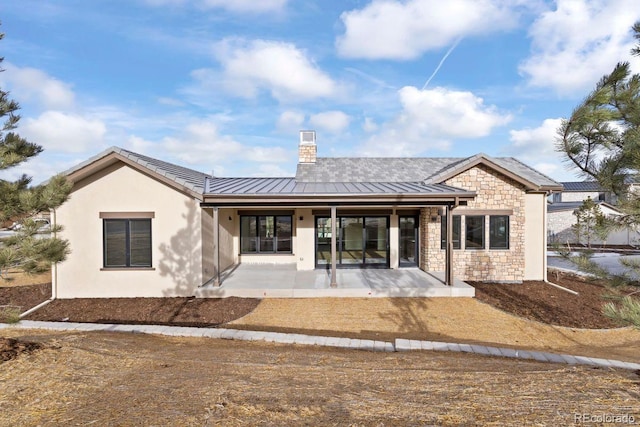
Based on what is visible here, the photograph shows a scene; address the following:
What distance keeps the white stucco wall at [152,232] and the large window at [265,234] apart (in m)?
3.72

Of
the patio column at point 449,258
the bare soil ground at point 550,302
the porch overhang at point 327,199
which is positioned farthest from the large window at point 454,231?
the porch overhang at point 327,199

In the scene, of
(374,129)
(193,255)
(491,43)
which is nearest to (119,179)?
(193,255)

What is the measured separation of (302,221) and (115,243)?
6147 mm

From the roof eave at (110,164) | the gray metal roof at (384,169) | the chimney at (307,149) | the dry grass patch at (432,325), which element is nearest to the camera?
the dry grass patch at (432,325)

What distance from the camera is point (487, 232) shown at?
1153cm

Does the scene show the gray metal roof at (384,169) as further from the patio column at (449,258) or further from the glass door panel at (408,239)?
the patio column at (449,258)

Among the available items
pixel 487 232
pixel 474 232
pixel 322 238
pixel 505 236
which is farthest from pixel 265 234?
pixel 505 236

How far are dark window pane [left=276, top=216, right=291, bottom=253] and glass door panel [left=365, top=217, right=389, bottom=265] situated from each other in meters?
3.21

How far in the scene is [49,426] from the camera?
296 centimetres

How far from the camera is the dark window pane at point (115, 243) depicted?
980cm

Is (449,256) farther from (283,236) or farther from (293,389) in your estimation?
(293,389)

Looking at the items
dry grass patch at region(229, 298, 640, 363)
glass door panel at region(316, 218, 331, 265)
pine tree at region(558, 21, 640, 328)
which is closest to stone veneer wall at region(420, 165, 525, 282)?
dry grass patch at region(229, 298, 640, 363)

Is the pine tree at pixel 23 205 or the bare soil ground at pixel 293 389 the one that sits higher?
the pine tree at pixel 23 205

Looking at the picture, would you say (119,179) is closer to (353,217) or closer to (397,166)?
(353,217)
